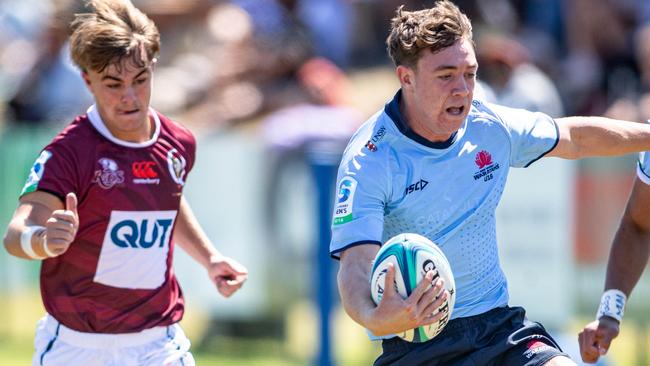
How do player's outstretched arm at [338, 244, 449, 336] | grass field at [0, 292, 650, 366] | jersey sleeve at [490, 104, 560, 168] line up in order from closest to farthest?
player's outstretched arm at [338, 244, 449, 336], jersey sleeve at [490, 104, 560, 168], grass field at [0, 292, 650, 366]

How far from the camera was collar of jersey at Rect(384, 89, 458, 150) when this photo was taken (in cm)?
507

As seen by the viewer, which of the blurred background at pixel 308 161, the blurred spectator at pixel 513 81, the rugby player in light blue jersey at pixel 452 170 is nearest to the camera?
the rugby player in light blue jersey at pixel 452 170

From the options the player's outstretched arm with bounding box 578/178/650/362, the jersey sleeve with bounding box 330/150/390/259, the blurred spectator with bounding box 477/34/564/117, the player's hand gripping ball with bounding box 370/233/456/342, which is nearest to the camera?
the player's hand gripping ball with bounding box 370/233/456/342

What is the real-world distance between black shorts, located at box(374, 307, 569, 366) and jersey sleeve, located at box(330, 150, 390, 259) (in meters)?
0.65

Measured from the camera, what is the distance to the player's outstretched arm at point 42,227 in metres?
4.91

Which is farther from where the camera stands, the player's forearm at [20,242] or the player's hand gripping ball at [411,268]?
the player's forearm at [20,242]

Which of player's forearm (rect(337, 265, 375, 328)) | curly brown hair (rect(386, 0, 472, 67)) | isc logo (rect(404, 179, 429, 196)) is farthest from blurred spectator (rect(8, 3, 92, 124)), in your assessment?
player's forearm (rect(337, 265, 375, 328))

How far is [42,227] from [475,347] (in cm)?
192

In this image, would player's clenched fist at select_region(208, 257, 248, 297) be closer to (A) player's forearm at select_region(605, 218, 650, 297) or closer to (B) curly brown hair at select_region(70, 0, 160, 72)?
(B) curly brown hair at select_region(70, 0, 160, 72)

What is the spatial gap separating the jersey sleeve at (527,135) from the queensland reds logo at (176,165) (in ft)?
5.05

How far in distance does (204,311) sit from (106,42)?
5047 millimetres

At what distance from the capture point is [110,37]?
5520mm

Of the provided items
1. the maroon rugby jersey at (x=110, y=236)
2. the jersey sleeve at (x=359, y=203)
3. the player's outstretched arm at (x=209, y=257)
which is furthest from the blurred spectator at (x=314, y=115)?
the jersey sleeve at (x=359, y=203)

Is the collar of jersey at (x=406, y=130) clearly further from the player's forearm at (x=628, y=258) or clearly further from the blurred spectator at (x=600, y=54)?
the blurred spectator at (x=600, y=54)
